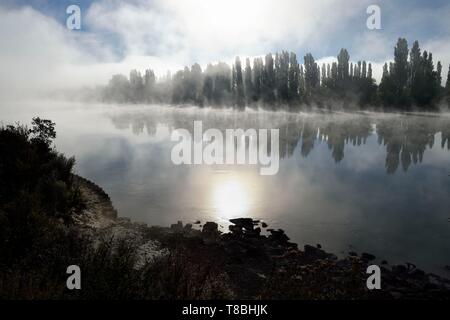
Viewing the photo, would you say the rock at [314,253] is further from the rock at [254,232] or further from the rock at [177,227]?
the rock at [177,227]

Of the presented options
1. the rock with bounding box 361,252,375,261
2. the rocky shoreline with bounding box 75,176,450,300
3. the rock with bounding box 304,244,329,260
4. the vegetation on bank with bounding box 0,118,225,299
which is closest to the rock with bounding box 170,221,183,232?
the rocky shoreline with bounding box 75,176,450,300

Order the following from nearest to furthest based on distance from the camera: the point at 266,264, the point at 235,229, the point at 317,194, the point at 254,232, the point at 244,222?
1. the point at 266,264
2. the point at 254,232
3. the point at 235,229
4. the point at 244,222
5. the point at 317,194

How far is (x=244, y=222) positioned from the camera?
68.6 ft

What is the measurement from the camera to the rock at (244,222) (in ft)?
66.7

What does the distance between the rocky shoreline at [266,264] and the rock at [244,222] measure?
33 centimetres

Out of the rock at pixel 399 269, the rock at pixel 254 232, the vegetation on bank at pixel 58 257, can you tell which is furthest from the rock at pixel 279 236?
the vegetation on bank at pixel 58 257

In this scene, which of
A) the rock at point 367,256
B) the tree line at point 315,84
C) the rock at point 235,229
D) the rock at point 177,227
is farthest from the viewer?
the tree line at point 315,84

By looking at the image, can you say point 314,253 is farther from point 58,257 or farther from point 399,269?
point 58,257

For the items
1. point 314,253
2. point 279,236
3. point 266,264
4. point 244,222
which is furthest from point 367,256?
point 244,222

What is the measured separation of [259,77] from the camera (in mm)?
152000

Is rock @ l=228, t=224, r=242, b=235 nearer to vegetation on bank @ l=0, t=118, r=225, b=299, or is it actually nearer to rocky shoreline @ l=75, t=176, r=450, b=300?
rocky shoreline @ l=75, t=176, r=450, b=300

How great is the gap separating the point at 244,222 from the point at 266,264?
19.8 ft
